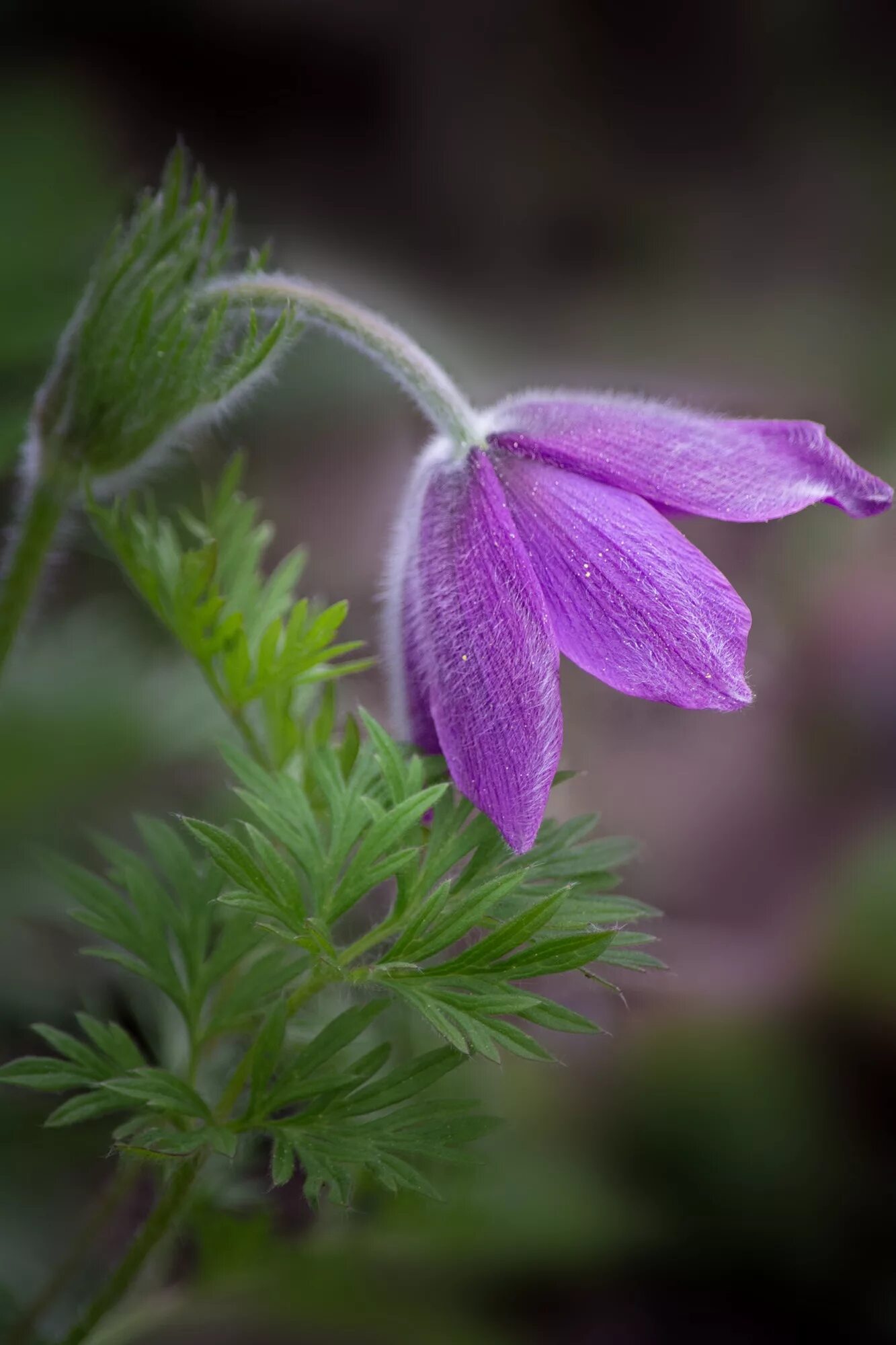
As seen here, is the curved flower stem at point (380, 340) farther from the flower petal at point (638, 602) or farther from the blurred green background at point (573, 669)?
the blurred green background at point (573, 669)

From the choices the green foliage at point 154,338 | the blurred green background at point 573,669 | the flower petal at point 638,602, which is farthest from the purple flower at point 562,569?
the blurred green background at point 573,669

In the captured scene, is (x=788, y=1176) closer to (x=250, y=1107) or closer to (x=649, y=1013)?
(x=649, y=1013)

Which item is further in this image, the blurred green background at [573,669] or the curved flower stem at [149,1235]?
the blurred green background at [573,669]

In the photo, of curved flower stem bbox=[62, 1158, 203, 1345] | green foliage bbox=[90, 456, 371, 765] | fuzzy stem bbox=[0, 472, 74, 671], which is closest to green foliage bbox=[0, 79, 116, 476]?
fuzzy stem bbox=[0, 472, 74, 671]

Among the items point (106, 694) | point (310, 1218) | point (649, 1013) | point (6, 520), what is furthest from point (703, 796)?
point (106, 694)

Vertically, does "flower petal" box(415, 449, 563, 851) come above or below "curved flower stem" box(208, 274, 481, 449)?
below

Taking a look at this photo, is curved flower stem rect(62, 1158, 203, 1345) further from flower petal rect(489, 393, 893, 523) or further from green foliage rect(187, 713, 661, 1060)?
flower petal rect(489, 393, 893, 523)
